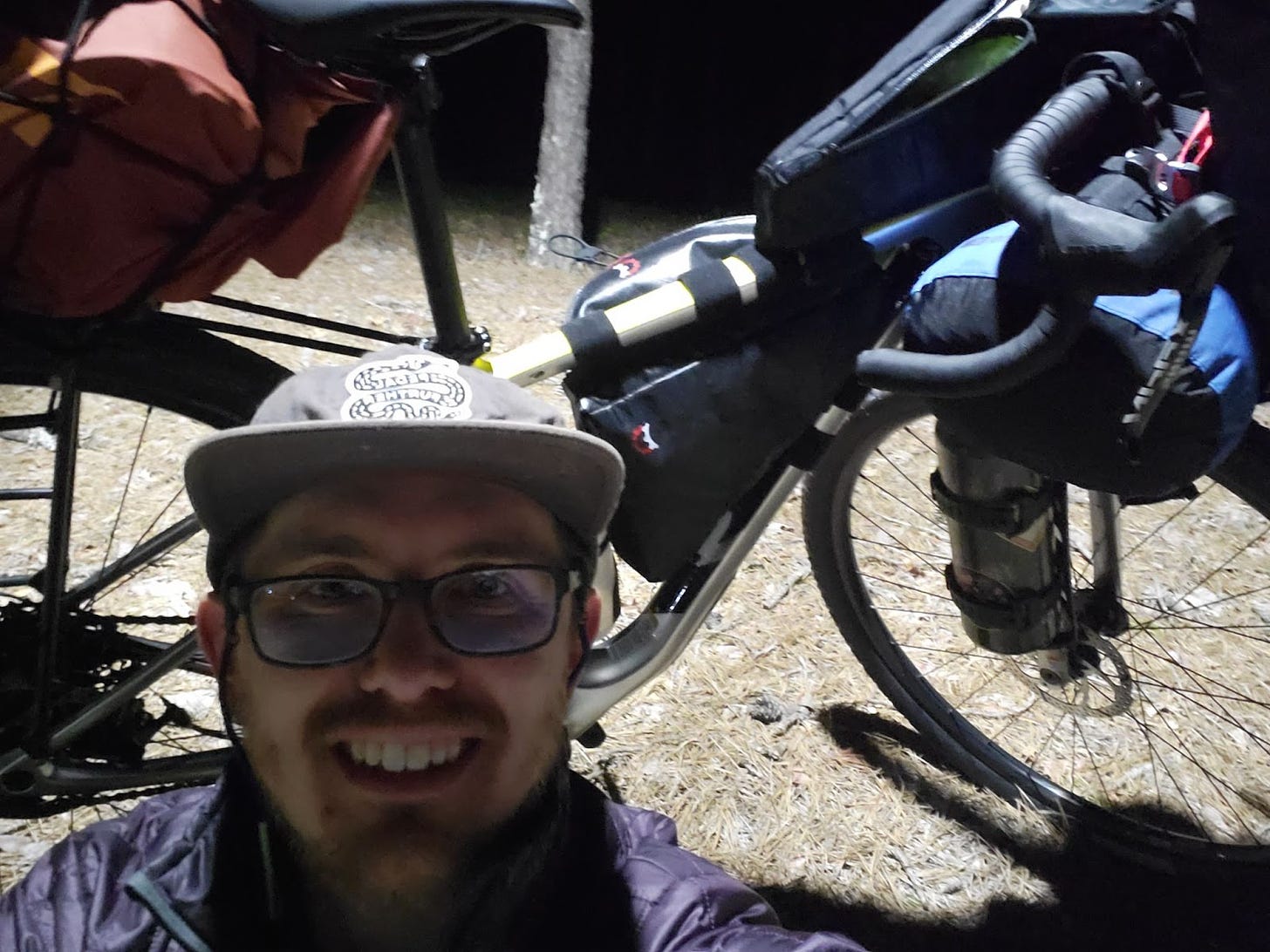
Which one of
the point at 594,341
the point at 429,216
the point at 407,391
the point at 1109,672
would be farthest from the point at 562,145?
the point at 407,391

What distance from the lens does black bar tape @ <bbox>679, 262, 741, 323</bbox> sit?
1.22 metres

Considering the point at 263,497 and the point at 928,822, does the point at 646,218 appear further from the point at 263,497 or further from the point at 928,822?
the point at 263,497

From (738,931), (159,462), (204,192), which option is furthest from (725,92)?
(738,931)

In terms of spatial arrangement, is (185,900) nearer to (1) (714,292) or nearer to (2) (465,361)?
(2) (465,361)

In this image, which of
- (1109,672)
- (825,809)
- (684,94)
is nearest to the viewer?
(825,809)

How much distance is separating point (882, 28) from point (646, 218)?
1.60m

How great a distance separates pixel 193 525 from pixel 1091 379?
1.32m

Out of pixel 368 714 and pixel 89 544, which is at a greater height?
pixel 89 544

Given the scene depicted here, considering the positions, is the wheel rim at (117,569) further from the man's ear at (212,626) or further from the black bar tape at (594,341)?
the black bar tape at (594,341)

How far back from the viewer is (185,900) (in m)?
0.96

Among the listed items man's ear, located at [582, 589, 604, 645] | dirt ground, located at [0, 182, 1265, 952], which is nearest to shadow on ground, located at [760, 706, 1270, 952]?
dirt ground, located at [0, 182, 1265, 952]

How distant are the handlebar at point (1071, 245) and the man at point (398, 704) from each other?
1.33ft

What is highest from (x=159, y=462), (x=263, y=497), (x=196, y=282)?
(x=159, y=462)

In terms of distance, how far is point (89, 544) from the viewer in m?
2.18
